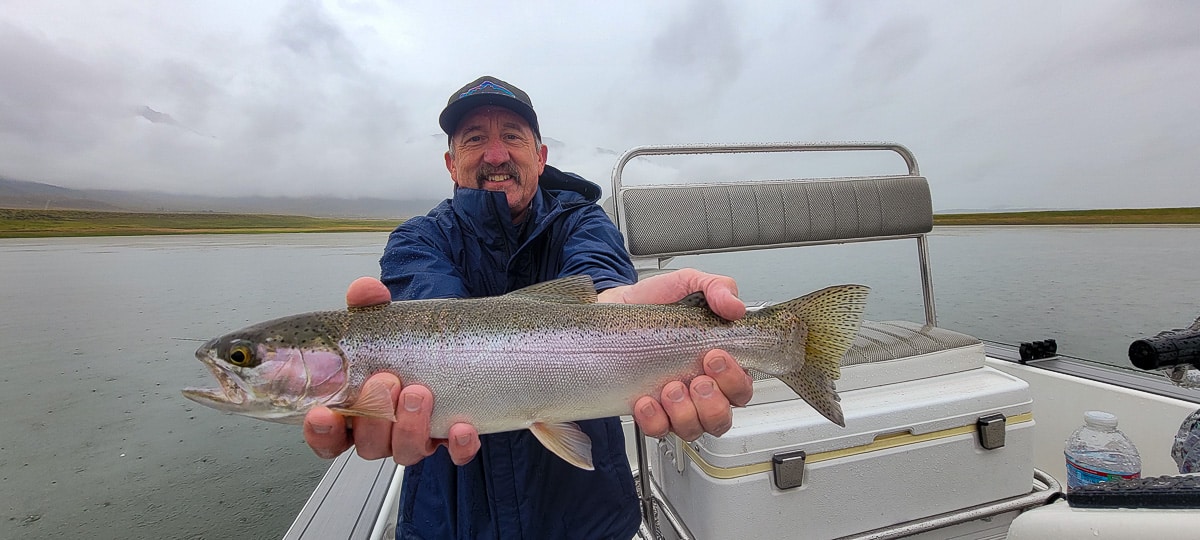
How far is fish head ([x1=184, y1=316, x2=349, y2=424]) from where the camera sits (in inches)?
73.7

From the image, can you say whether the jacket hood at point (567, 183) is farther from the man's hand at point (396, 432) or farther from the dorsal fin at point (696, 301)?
the man's hand at point (396, 432)

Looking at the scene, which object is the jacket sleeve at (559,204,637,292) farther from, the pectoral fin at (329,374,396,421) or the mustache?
the pectoral fin at (329,374,396,421)

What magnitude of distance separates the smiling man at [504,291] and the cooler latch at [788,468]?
0.74 metres

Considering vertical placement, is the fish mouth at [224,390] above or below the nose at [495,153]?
below

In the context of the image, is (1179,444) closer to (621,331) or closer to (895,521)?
(895,521)

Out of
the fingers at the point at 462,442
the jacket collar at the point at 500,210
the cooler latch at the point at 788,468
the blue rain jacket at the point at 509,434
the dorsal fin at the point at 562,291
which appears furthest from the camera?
the jacket collar at the point at 500,210

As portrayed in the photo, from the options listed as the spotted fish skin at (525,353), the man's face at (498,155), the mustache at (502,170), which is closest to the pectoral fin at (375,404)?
the spotted fish skin at (525,353)

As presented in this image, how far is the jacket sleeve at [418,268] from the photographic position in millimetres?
2426

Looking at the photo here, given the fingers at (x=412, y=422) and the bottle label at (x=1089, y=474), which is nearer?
the fingers at (x=412, y=422)

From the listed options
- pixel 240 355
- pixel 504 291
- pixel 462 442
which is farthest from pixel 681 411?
pixel 240 355

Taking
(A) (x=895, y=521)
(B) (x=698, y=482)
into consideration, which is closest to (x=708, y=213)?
(B) (x=698, y=482)

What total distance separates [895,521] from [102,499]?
28.4 feet

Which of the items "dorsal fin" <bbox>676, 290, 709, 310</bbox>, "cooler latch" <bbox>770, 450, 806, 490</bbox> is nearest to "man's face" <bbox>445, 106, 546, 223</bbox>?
"dorsal fin" <bbox>676, 290, 709, 310</bbox>

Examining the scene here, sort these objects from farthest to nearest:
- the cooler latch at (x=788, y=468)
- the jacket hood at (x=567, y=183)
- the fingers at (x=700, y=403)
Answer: the jacket hood at (x=567, y=183)
the cooler latch at (x=788, y=468)
the fingers at (x=700, y=403)
